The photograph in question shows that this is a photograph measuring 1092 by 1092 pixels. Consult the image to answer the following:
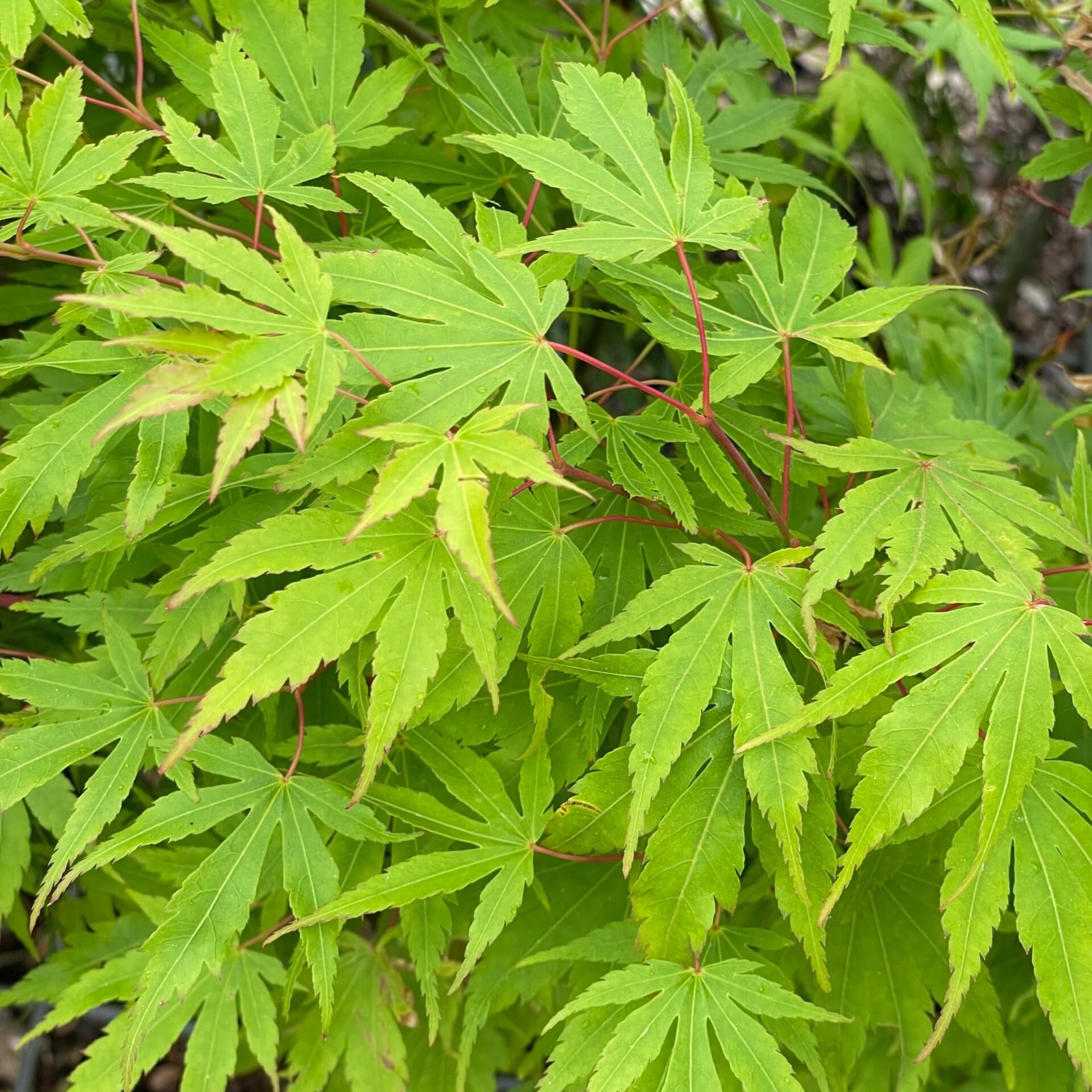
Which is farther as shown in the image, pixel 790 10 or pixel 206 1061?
pixel 790 10

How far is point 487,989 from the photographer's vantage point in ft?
3.74

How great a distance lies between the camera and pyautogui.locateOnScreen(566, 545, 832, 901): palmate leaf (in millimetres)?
833

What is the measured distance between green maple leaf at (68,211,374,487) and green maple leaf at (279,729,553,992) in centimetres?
44

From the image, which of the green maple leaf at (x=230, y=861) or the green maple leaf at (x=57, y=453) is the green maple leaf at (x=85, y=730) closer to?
the green maple leaf at (x=230, y=861)

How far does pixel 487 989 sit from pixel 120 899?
2.50 feet

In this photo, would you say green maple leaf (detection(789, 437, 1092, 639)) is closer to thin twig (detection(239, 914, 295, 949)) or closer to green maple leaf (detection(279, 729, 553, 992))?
green maple leaf (detection(279, 729, 553, 992))

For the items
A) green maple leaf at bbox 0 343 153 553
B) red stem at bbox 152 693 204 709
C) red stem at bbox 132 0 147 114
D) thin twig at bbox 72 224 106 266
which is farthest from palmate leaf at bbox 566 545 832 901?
red stem at bbox 132 0 147 114

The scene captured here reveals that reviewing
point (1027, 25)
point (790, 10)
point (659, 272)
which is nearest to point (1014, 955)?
point (659, 272)

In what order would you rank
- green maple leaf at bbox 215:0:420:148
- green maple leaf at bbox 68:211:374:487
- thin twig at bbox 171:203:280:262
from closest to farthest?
1. green maple leaf at bbox 68:211:374:487
2. thin twig at bbox 171:203:280:262
3. green maple leaf at bbox 215:0:420:148

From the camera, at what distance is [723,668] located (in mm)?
934

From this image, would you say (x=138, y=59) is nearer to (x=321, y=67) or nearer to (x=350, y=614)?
(x=321, y=67)

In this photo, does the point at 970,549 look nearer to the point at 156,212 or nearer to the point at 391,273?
the point at 391,273

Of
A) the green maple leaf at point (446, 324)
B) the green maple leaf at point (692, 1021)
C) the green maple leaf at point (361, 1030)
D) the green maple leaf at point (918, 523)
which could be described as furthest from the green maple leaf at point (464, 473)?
the green maple leaf at point (361, 1030)

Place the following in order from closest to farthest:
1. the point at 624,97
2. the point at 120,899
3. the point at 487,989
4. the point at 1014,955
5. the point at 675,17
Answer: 1. the point at 624,97
2. the point at 487,989
3. the point at 1014,955
4. the point at 120,899
5. the point at 675,17
